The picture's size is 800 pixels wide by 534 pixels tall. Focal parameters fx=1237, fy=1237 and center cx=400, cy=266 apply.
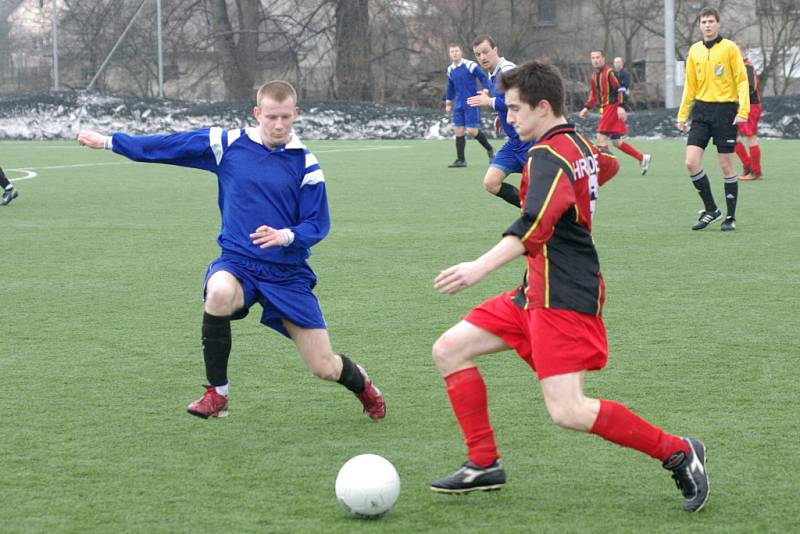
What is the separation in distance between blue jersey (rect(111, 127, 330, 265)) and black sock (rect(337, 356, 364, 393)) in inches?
19.3

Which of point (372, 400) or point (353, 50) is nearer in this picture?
point (372, 400)

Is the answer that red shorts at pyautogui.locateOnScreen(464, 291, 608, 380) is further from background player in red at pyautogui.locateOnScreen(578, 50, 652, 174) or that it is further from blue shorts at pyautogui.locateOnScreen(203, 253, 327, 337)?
background player in red at pyautogui.locateOnScreen(578, 50, 652, 174)

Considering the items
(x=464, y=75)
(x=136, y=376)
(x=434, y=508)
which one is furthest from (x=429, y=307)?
(x=464, y=75)

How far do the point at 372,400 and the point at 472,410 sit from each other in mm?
1037

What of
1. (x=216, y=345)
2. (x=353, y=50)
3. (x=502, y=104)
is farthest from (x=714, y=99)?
(x=353, y=50)

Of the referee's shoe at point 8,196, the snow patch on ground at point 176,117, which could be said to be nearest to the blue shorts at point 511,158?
the referee's shoe at point 8,196

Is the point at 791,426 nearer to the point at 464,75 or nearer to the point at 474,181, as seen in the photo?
the point at 474,181

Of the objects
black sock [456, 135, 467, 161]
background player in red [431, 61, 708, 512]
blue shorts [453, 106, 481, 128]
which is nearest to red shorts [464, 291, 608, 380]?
background player in red [431, 61, 708, 512]

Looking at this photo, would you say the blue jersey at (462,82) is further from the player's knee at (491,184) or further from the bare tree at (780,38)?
the bare tree at (780,38)

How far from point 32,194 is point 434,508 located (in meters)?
13.1

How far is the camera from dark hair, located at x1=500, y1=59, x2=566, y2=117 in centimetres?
404

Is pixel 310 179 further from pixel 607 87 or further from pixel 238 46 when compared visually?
pixel 238 46

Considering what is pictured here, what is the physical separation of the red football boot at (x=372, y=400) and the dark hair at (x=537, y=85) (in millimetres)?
1615

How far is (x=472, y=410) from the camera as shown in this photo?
4.24 m
